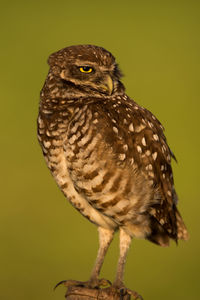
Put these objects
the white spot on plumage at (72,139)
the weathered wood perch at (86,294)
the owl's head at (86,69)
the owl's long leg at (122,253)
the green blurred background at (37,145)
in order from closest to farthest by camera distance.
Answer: the weathered wood perch at (86,294) → the white spot on plumage at (72,139) → the owl's head at (86,69) → the owl's long leg at (122,253) → the green blurred background at (37,145)

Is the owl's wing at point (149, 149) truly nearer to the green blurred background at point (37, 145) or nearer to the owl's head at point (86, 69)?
the owl's head at point (86, 69)

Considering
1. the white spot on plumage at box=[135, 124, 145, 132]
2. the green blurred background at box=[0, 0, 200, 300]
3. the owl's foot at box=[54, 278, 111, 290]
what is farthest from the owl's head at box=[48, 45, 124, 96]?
the green blurred background at box=[0, 0, 200, 300]

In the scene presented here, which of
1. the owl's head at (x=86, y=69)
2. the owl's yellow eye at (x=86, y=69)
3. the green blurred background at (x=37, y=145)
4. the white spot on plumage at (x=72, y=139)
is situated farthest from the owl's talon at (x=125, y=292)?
the green blurred background at (x=37, y=145)

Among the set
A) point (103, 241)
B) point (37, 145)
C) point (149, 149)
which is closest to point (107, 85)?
point (149, 149)

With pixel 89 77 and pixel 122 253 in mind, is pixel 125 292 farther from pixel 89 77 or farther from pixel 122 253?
pixel 89 77

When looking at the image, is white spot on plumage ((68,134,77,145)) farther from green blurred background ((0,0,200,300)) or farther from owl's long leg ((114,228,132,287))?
green blurred background ((0,0,200,300))

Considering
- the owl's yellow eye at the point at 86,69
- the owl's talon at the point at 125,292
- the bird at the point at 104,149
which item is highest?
the owl's yellow eye at the point at 86,69

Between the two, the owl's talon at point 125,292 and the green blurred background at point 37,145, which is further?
the green blurred background at point 37,145
